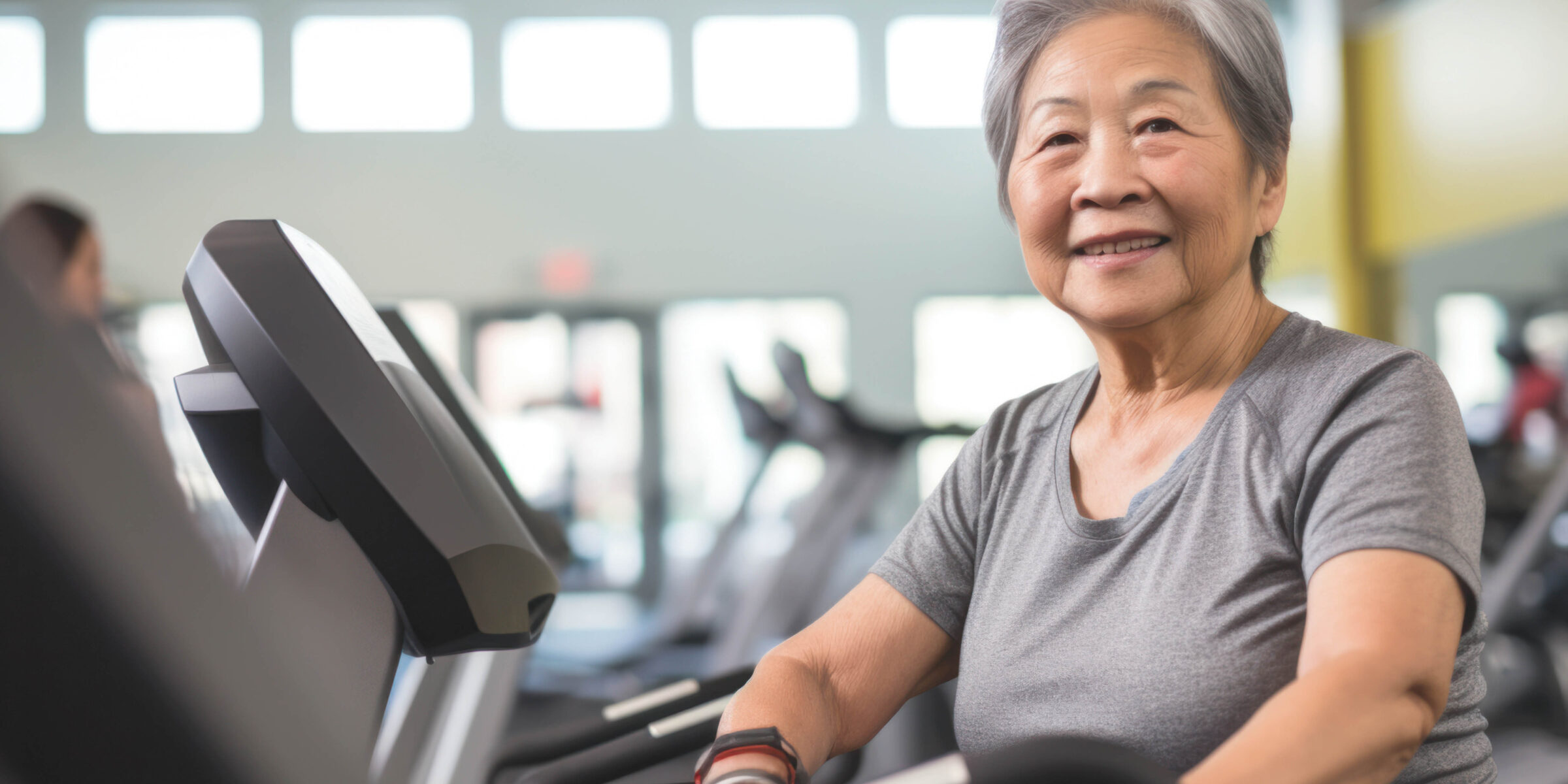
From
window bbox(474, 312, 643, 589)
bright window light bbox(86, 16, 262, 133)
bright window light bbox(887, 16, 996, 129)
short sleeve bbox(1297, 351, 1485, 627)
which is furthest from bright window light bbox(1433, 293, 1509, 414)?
bright window light bbox(86, 16, 262, 133)

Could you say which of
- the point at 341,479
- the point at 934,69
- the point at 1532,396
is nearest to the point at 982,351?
the point at 934,69

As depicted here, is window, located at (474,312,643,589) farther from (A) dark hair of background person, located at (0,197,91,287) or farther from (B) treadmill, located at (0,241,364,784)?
(B) treadmill, located at (0,241,364,784)

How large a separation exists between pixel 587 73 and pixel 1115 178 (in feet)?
22.3

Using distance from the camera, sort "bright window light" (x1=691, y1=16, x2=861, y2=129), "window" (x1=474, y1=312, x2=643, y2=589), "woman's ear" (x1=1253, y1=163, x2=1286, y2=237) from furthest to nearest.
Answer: "bright window light" (x1=691, y1=16, x2=861, y2=129) < "window" (x1=474, y1=312, x2=643, y2=589) < "woman's ear" (x1=1253, y1=163, x2=1286, y2=237)

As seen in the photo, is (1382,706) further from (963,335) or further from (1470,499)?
(963,335)

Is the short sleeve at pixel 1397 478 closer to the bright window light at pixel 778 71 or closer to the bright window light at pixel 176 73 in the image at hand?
the bright window light at pixel 778 71

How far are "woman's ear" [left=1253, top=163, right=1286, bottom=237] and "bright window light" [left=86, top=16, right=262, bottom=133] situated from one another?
24.0 ft

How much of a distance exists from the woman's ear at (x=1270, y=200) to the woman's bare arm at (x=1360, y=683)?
405 millimetres

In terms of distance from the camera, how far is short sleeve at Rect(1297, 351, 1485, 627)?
2.48ft

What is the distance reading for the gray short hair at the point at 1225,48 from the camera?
38.7 inches

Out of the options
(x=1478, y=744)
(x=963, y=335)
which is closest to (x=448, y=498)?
(x=1478, y=744)

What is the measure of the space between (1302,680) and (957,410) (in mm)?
6792

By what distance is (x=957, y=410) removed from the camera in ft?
24.5

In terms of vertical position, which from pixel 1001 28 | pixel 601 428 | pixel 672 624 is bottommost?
pixel 672 624
